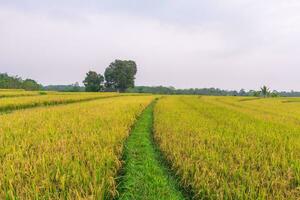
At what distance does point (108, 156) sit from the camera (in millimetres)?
6027

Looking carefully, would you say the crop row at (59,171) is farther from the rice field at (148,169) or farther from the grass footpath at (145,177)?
the grass footpath at (145,177)

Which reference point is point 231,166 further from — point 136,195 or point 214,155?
point 136,195

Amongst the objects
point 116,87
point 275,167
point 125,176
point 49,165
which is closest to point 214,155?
point 275,167

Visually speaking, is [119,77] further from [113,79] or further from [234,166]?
[234,166]

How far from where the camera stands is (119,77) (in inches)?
3425

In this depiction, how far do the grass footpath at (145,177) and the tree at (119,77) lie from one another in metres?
79.3

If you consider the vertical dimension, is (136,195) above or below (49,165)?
below

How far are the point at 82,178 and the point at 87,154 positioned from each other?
1396 mm

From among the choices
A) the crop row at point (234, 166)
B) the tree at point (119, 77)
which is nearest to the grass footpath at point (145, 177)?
the crop row at point (234, 166)

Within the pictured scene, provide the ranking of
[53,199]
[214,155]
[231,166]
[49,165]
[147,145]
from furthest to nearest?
[147,145] → [214,155] → [231,166] → [49,165] → [53,199]

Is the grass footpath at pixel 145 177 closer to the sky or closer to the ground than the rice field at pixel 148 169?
closer to the ground

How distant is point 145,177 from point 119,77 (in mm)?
82081

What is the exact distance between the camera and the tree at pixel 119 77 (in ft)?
287

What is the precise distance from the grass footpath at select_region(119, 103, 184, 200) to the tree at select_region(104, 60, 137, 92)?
260ft
